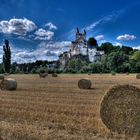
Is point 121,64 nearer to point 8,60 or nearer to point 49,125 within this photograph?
point 8,60

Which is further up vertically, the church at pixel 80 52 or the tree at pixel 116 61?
the church at pixel 80 52

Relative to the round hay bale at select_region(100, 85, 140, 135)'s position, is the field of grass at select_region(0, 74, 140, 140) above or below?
below

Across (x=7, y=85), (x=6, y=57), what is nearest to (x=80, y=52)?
(x=6, y=57)

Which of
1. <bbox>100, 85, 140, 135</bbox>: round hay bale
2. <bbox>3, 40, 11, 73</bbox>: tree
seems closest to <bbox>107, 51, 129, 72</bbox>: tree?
<bbox>3, 40, 11, 73</bbox>: tree

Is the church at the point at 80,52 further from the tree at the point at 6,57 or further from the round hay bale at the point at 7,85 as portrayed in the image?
the round hay bale at the point at 7,85

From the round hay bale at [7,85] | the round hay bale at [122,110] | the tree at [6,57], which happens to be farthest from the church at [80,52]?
the round hay bale at [122,110]

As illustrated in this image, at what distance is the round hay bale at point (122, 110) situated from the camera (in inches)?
351

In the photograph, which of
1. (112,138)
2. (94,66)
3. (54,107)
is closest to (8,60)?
(94,66)

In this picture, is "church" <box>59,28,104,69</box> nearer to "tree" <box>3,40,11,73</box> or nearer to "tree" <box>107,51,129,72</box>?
"tree" <box>107,51,129,72</box>

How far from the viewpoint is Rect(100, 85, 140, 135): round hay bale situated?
891cm

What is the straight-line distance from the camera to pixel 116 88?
32.9 ft

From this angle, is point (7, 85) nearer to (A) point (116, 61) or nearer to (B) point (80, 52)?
(A) point (116, 61)

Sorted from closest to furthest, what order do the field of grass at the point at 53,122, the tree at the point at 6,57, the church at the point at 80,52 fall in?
the field of grass at the point at 53,122 → the tree at the point at 6,57 → the church at the point at 80,52

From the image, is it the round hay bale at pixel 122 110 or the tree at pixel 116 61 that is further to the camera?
the tree at pixel 116 61
